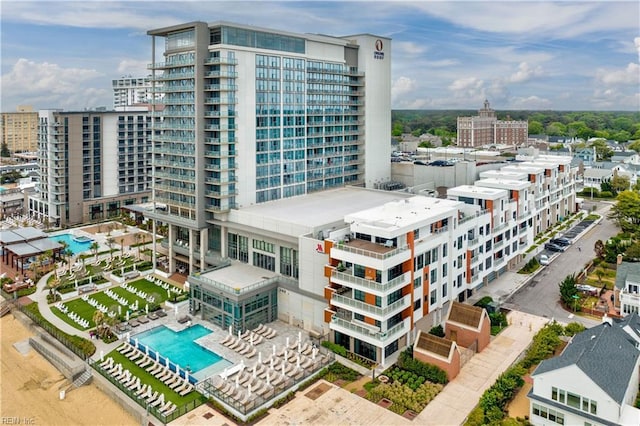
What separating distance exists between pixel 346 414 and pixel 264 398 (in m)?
4.99

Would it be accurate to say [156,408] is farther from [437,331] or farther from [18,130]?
[18,130]

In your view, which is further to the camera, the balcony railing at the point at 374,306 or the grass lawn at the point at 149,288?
the grass lawn at the point at 149,288

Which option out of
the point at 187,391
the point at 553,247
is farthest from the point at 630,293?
the point at 187,391

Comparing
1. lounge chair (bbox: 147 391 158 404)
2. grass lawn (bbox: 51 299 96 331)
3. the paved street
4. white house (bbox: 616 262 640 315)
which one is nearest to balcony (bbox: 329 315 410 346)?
lounge chair (bbox: 147 391 158 404)

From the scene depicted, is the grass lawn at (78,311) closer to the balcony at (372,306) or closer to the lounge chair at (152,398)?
the lounge chair at (152,398)

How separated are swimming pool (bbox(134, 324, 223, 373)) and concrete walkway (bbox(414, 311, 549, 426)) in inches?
607

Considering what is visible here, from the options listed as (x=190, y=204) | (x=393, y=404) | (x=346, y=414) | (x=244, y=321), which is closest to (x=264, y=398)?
(x=346, y=414)

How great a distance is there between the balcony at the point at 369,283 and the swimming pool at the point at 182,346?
10.2 metres

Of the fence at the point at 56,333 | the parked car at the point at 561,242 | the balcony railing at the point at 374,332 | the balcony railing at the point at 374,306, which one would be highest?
the parked car at the point at 561,242

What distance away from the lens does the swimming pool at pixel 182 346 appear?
115 ft

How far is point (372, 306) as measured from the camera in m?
33.5

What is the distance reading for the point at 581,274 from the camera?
168ft

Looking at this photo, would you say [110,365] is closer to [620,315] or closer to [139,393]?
[139,393]

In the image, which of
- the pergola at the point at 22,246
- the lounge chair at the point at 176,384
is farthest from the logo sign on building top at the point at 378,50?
the lounge chair at the point at 176,384
